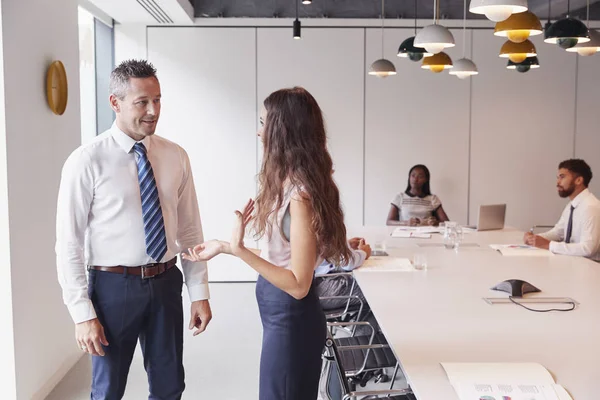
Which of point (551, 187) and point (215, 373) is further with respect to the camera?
point (551, 187)

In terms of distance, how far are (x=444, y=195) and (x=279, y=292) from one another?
19.7 ft

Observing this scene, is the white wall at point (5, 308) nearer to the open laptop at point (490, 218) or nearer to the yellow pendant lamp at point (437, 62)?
the yellow pendant lamp at point (437, 62)

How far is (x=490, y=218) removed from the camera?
6.11 m

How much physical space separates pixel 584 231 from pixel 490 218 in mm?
1191

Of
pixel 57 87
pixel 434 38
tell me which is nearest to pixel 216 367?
pixel 57 87

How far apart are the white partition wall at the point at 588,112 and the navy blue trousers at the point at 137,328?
6.59 metres

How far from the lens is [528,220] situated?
321 inches

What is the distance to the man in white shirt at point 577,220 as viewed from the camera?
15.6 feet

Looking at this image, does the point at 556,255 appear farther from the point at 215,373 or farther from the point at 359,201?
the point at 359,201

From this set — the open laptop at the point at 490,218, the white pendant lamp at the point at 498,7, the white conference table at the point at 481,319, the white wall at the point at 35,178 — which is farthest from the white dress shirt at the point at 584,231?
the white wall at the point at 35,178

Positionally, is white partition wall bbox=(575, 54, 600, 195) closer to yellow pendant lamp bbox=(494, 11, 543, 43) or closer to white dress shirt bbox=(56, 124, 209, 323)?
yellow pendant lamp bbox=(494, 11, 543, 43)

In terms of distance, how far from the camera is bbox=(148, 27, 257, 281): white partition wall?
7.81 metres

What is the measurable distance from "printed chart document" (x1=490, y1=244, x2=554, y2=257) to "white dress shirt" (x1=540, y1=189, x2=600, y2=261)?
94 mm

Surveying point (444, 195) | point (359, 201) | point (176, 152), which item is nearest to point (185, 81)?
point (359, 201)
